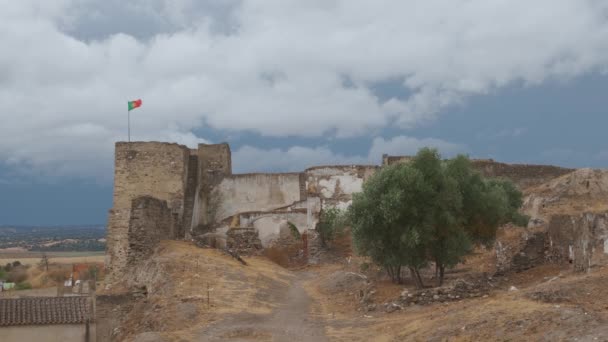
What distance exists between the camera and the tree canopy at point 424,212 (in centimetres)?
1866

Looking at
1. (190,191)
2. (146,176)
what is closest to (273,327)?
(146,176)

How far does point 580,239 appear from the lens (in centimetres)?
1817

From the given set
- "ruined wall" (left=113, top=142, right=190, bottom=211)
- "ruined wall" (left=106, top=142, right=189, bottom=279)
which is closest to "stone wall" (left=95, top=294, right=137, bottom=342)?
"ruined wall" (left=106, top=142, right=189, bottom=279)

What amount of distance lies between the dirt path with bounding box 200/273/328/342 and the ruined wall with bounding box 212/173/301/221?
1934cm

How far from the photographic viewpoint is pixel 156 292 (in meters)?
20.5

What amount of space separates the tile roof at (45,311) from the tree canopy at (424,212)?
11666 millimetres

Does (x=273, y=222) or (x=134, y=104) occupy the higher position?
(x=134, y=104)

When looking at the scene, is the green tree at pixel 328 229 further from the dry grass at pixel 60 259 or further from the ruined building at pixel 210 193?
the dry grass at pixel 60 259

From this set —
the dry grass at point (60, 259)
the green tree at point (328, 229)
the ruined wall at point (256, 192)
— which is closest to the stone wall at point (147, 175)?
the ruined wall at point (256, 192)

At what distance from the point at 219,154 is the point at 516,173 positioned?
51.4 feet

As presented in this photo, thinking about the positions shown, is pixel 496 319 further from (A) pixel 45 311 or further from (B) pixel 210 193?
(B) pixel 210 193

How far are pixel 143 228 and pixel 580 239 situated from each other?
15.4 m

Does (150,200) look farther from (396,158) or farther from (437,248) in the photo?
(396,158)

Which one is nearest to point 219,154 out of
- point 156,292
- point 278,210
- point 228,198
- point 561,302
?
point 228,198
